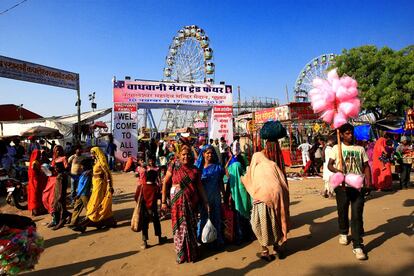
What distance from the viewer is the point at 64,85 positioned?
12883mm

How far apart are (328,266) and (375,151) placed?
211 inches

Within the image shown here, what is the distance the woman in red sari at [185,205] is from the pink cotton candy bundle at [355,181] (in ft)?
5.20

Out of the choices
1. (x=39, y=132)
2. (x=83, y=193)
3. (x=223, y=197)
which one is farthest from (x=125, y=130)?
(x=223, y=197)

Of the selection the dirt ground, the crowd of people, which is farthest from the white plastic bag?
the dirt ground

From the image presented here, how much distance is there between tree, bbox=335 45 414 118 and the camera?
18.9 metres

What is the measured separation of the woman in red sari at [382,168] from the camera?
7238 millimetres

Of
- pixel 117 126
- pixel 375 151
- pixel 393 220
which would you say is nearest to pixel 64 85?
pixel 117 126

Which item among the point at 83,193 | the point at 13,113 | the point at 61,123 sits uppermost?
the point at 13,113

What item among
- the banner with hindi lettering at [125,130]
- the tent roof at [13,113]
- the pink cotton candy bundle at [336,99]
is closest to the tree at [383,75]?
the banner with hindi lettering at [125,130]

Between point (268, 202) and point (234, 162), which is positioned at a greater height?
point (234, 162)

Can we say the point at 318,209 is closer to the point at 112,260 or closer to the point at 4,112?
the point at 112,260

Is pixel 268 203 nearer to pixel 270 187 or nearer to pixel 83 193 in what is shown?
pixel 270 187

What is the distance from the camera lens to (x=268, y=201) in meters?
3.20

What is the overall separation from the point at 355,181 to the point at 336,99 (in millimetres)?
974
